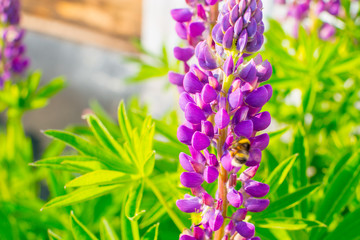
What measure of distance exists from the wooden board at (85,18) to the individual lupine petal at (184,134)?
315 cm

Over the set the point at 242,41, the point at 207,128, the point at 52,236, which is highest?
the point at 242,41

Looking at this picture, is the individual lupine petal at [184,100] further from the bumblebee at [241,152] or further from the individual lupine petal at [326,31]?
the individual lupine petal at [326,31]

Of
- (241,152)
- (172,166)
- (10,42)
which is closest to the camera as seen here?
(241,152)

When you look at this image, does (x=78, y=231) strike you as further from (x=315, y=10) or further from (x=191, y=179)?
(x=315, y=10)

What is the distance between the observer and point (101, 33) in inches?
140

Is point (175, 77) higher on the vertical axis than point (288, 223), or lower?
higher

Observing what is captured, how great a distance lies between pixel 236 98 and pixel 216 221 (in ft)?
0.47

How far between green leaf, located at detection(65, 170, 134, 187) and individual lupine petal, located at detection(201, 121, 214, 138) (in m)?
0.16

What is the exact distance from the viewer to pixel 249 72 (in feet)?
1.45

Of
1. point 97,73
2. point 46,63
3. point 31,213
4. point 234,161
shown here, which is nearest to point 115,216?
point 31,213

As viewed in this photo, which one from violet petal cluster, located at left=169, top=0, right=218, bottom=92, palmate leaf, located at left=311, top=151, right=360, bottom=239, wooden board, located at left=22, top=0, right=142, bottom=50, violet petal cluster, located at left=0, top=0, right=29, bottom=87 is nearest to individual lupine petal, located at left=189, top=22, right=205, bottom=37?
violet petal cluster, located at left=169, top=0, right=218, bottom=92

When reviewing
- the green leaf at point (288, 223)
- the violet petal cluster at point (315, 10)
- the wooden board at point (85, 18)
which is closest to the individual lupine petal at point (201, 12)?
the green leaf at point (288, 223)

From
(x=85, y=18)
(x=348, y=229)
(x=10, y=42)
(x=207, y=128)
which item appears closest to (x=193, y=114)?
(x=207, y=128)

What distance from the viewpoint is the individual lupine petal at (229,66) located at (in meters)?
0.45
